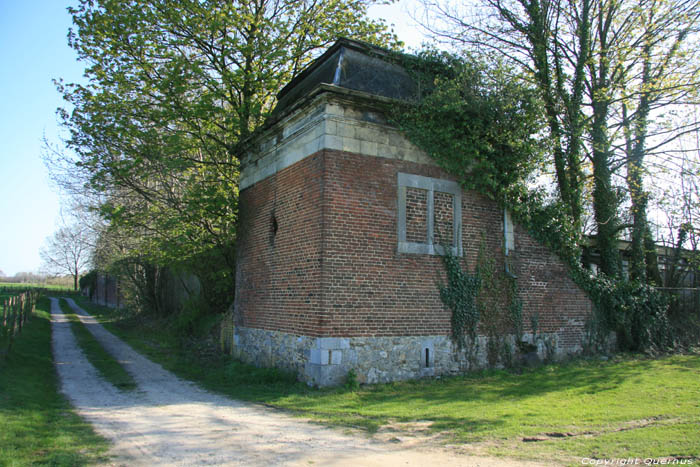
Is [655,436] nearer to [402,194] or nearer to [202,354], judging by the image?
[402,194]

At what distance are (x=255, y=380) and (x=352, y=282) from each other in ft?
10.3

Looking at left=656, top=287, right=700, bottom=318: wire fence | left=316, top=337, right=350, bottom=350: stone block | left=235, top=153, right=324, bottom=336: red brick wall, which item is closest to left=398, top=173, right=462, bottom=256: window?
left=235, top=153, right=324, bottom=336: red brick wall

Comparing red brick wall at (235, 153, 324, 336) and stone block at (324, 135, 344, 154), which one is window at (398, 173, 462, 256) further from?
A: red brick wall at (235, 153, 324, 336)

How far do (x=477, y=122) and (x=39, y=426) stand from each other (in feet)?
34.0

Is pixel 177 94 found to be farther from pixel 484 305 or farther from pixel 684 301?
pixel 684 301

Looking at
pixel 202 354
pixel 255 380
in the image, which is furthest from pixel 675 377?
pixel 202 354

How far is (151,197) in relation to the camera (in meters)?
15.2

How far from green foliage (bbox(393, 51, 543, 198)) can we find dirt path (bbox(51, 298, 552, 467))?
6.97 meters

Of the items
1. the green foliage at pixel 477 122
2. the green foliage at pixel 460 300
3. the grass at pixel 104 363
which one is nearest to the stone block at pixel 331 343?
the green foliage at pixel 460 300

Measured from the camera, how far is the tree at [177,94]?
13.5m

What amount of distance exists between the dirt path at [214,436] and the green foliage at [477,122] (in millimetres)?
6967

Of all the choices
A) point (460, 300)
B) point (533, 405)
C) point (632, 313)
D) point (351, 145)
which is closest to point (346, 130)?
point (351, 145)

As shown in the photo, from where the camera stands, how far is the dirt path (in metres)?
5.59

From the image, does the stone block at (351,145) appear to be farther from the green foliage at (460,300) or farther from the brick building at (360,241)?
the green foliage at (460,300)
